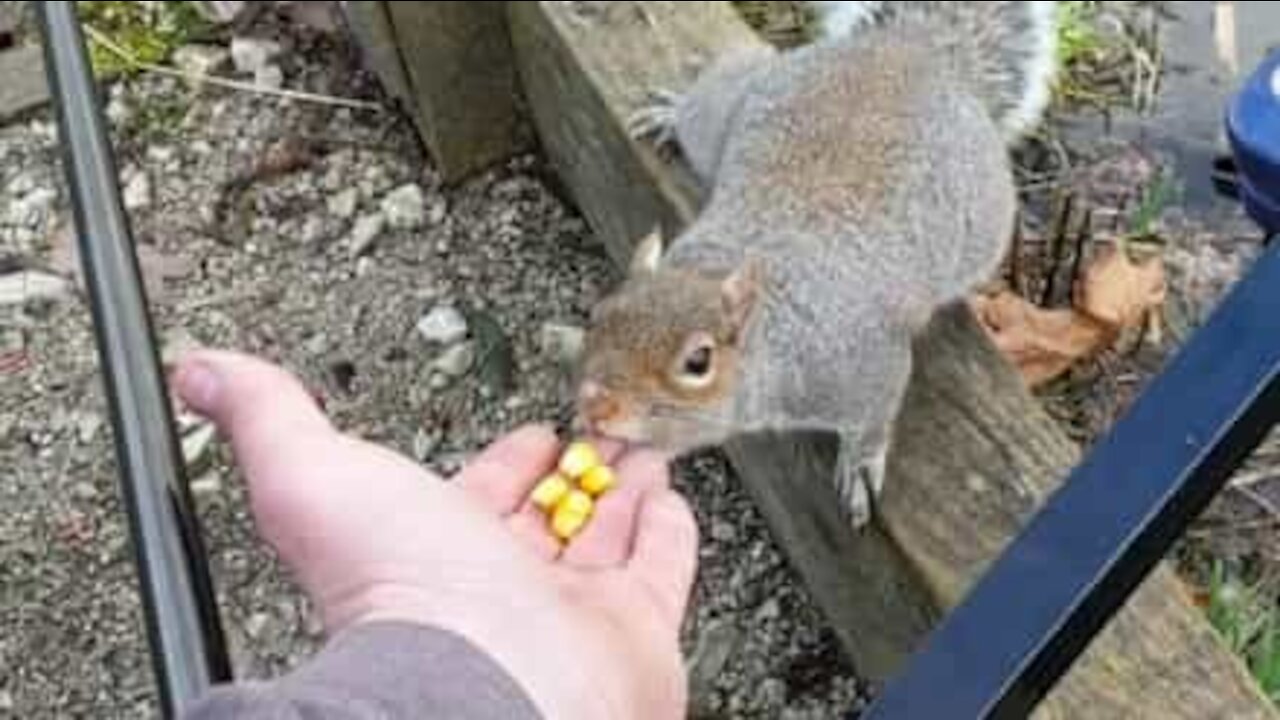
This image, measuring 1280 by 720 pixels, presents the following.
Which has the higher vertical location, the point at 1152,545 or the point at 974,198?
the point at 1152,545

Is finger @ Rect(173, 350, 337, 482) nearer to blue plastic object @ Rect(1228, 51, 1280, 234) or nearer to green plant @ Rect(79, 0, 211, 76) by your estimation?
blue plastic object @ Rect(1228, 51, 1280, 234)

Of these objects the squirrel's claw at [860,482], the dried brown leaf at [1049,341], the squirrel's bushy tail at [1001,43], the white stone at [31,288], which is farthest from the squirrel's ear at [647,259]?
the white stone at [31,288]

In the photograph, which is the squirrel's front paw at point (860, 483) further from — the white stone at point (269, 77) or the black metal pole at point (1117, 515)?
the white stone at point (269, 77)

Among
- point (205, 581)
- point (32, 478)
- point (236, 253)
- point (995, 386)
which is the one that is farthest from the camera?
point (236, 253)

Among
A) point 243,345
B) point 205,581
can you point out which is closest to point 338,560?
point 205,581

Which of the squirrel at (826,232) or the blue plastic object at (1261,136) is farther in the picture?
the squirrel at (826,232)

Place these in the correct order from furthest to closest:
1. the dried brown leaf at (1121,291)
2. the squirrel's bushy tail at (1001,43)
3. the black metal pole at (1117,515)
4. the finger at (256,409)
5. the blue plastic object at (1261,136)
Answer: the squirrel's bushy tail at (1001,43)
the dried brown leaf at (1121,291)
the finger at (256,409)
the blue plastic object at (1261,136)
the black metal pole at (1117,515)

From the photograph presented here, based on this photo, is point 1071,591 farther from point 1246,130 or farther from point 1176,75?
point 1176,75

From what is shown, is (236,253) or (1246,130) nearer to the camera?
(1246,130)
